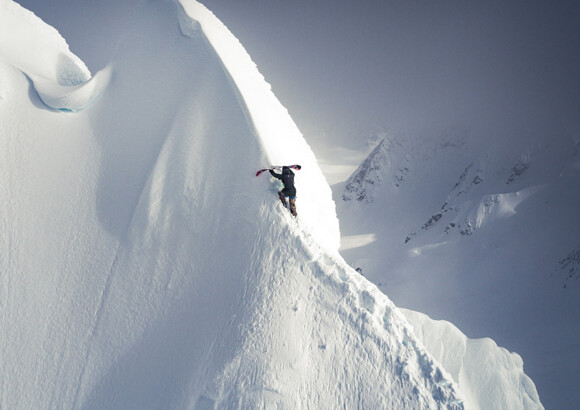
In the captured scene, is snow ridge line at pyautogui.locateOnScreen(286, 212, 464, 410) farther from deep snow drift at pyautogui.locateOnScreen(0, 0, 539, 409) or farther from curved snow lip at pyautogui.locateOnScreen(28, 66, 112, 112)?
curved snow lip at pyautogui.locateOnScreen(28, 66, 112, 112)

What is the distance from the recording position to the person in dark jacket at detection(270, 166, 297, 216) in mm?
5758

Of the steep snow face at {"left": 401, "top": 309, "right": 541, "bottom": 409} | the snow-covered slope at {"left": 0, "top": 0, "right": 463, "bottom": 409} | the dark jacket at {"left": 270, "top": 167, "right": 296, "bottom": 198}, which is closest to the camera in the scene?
the snow-covered slope at {"left": 0, "top": 0, "right": 463, "bottom": 409}

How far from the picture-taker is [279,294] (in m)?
5.37

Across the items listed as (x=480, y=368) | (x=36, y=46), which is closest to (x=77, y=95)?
(x=36, y=46)

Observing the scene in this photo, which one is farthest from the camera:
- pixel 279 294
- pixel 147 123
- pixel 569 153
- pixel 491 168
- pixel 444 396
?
pixel 491 168

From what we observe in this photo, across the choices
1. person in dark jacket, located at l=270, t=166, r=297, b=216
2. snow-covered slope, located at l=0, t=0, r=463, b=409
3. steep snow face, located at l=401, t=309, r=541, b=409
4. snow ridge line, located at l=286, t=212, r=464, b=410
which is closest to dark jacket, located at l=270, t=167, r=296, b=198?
person in dark jacket, located at l=270, t=166, r=297, b=216

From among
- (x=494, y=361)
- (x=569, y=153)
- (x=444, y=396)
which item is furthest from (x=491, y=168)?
(x=444, y=396)

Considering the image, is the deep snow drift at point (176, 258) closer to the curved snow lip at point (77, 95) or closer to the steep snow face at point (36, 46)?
the curved snow lip at point (77, 95)

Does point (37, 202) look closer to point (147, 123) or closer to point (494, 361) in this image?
point (147, 123)

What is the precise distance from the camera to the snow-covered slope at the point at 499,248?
21594 millimetres

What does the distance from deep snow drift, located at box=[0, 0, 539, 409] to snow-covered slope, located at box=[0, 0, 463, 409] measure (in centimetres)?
3

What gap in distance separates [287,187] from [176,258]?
273 cm

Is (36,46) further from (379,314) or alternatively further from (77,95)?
(379,314)

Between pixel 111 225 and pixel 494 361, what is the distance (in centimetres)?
1289
